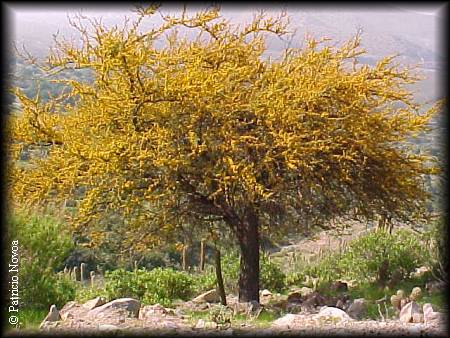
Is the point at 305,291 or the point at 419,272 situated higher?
the point at 419,272

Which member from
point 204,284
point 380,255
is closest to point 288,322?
point 380,255

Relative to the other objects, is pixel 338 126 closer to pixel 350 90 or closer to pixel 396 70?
pixel 350 90

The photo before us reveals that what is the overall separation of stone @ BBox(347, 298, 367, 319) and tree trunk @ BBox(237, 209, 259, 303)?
1.49m

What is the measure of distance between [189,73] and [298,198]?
2.31 m

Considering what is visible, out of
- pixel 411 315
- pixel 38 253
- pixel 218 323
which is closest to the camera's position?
pixel 218 323

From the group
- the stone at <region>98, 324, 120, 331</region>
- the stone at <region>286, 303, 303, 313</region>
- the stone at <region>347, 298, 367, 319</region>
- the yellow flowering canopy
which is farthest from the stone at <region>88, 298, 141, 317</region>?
the stone at <region>347, 298, 367, 319</region>

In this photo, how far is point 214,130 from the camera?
333 inches

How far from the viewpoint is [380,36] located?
9.12 m

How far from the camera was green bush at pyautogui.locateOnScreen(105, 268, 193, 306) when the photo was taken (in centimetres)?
977

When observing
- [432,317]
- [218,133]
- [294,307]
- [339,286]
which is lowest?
[294,307]

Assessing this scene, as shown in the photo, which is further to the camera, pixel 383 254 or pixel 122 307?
pixel 383 254

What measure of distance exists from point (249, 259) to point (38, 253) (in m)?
3.70

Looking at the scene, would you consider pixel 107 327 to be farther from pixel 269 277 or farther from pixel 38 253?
pixel 269 277

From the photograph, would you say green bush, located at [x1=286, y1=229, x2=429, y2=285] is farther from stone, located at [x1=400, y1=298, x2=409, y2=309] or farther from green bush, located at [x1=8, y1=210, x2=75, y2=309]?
green bush, located at [x1=8, y1=210, x2=75, y2=309]
